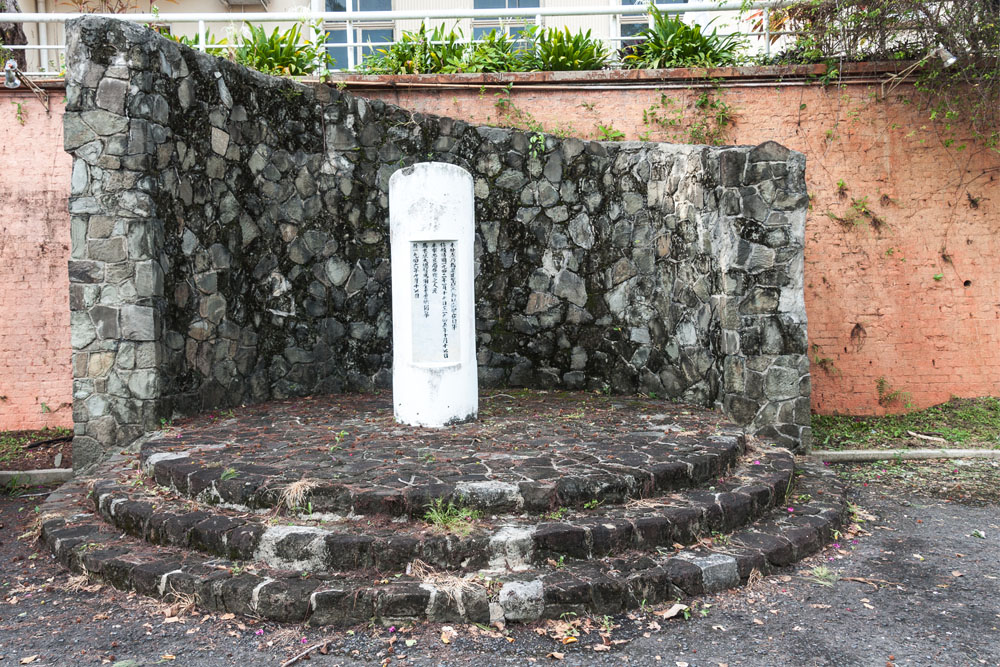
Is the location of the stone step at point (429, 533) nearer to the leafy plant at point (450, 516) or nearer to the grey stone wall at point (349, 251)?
the leafy plant at point (450, 516)

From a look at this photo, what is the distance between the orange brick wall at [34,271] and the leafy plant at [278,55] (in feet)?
6.13

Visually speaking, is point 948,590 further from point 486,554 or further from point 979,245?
point 979,245

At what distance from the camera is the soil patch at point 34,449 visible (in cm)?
634

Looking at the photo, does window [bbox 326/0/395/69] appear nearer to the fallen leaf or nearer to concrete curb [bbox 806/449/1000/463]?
concrete curb [bbox 806/449/1000/463]

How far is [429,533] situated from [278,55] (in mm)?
6013

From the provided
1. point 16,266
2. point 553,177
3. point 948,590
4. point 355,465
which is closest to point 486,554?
point 355,465

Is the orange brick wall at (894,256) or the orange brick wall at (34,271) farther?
the orange brick wall at (894,256)

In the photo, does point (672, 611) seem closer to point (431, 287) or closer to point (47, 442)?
point (431, 287)

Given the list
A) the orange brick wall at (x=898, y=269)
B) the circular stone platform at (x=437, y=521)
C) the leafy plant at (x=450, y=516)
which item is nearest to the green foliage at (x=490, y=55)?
the orange brick wall at (x=898, y=269)

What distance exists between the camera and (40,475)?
606cm

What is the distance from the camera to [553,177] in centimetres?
752

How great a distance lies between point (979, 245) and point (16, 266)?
9.62m

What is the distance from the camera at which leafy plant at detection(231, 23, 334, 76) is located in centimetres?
790

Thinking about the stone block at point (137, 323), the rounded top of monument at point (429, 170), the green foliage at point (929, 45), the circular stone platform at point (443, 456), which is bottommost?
the circular stone platform at point (443, 456)
